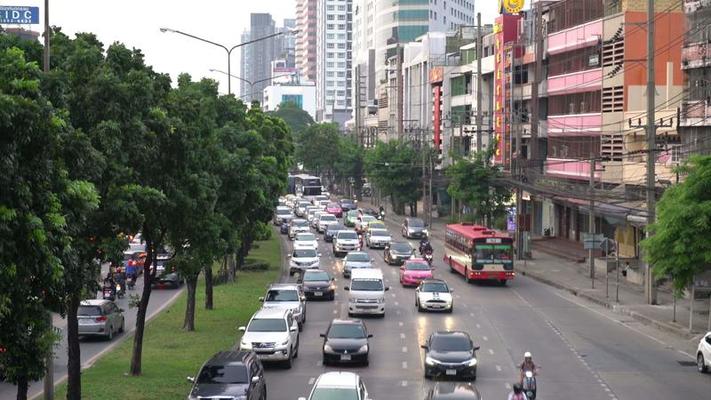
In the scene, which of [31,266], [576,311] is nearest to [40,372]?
[31,266]

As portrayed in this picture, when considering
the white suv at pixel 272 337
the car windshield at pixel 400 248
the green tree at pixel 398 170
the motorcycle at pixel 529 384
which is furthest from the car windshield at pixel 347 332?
the green tree at pixel 398 170

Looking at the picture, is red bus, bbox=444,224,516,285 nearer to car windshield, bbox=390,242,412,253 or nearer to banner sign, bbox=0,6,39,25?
car windshield, bbox=390,242,412,253

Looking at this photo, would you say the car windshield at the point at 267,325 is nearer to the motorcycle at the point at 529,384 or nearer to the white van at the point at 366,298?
the motorcycle at the point at 529,384

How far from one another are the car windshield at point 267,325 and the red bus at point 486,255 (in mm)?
23701

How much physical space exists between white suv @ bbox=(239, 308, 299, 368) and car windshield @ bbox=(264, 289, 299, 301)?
716cm

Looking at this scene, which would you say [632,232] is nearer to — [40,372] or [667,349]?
[667,349]

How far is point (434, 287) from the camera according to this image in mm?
47938

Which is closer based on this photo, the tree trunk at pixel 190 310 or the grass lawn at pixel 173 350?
the grass lawn at pixel 173 350

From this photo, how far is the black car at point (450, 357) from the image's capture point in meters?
30.9

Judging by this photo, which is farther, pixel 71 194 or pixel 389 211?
pixel 389 211

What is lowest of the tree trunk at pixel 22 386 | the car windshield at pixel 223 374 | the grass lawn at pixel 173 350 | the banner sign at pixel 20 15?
the grass lawn at pixel 173 350

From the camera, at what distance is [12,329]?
16422 millimetres

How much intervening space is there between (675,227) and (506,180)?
112 ft

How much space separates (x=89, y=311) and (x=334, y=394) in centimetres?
1614
